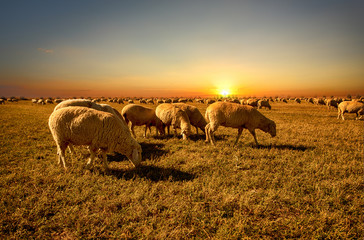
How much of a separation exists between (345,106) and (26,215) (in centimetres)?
3116

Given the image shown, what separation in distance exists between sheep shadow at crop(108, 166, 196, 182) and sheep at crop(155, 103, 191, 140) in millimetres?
4403

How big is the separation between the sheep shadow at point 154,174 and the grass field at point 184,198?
0.03 m

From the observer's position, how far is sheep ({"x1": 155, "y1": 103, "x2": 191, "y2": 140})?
10109 mm

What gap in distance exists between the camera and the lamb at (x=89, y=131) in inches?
206

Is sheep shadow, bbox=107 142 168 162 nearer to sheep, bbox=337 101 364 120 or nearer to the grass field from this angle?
the grass field

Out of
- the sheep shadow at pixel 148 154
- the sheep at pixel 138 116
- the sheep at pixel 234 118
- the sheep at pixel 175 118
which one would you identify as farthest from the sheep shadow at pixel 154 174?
the sheep at pixel 138 116

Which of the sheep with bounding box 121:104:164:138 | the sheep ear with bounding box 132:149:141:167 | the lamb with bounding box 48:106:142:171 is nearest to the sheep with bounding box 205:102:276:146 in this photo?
the sheep with bounding box 121:104:164:138

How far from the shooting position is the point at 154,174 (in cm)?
544

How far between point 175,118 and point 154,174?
18.8 feet

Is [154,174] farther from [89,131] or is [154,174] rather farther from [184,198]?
[89,131]

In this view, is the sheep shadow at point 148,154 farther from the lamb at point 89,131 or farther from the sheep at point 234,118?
the sheep at point 234,118

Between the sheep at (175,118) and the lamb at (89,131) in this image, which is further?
the sheep at (175,118)

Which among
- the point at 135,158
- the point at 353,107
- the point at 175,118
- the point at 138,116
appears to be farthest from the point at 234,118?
the point at 353,107

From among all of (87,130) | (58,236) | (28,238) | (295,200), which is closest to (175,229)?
(58,236)
